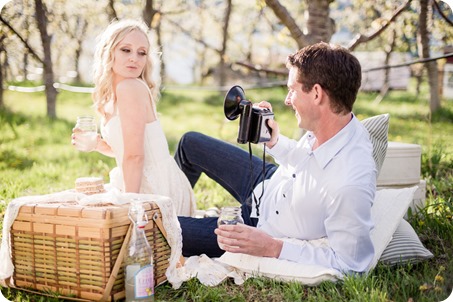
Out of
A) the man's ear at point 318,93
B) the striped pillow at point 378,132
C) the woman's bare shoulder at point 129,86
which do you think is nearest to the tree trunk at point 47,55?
the woman's bare shoulder at point 129,86

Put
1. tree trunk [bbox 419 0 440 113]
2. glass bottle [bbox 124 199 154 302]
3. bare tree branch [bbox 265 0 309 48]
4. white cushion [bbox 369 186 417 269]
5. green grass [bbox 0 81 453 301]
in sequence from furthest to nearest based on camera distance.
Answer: tree trunk [bbox 419 0 440 113] → bare tree branch [bbox 265 0 309 48] → white cushion [bbox 369 186 417 269] → green grass [bbox 0 81 453 301] → glass bottle [bbox 124 199 154 302]

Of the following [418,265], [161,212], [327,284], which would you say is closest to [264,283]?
[327,284]

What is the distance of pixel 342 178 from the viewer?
245 cm

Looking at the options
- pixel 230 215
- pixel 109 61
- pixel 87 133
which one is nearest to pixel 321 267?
pixel 230 215

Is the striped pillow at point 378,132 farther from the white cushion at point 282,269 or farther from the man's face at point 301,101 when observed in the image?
the white cushion at point 282,269

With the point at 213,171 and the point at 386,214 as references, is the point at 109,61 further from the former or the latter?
the point at 386,214

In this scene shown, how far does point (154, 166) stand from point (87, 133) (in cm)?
41

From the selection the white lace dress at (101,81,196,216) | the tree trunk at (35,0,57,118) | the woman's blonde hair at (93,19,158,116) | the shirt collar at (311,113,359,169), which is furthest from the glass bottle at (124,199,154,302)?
the tree trunk at (35,0,57,118)

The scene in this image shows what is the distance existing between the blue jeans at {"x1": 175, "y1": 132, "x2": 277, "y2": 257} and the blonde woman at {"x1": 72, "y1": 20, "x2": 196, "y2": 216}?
20 cm

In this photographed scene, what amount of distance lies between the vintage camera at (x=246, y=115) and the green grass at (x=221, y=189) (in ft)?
2.26

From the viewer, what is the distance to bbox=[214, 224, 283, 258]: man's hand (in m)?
2.53

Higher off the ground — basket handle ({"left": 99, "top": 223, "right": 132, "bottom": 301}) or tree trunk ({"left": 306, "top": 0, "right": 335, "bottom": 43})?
tree trunk ({"left": 306, "top": 0, "right": 335, "bottom": 43})

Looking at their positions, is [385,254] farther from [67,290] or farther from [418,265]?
[67,290]

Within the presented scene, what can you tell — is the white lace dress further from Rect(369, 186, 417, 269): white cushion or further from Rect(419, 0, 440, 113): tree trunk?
Rect(419, 0, 440, 113): tree trunk
